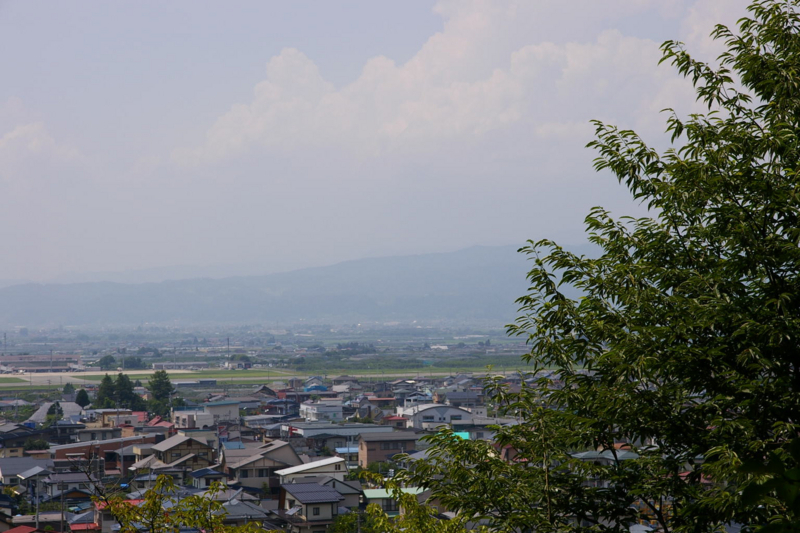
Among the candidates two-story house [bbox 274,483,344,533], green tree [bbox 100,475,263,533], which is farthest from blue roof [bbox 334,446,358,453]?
green tree [bbox 100,475,263,533]

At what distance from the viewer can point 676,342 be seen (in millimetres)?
3582

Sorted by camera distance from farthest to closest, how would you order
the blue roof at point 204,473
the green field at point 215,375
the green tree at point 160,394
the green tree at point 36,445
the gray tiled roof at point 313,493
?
the green field at point 215,375
the green tree at point 160,394
the green tree at point 36,445
the blue roof at point 204,473
the gray tiled roof at point 313,493

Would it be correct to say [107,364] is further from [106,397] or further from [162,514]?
[162,514]

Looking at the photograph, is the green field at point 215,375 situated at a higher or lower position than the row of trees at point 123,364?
lower

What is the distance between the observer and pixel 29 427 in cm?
2703

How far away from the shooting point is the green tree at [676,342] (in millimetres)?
3271

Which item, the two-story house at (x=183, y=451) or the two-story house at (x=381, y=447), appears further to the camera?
→ the two-story house at (x=381, y=447)

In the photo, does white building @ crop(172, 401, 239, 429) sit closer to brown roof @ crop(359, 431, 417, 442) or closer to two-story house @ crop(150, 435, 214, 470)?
two-story house @ crop(150, 435, 214, 470)

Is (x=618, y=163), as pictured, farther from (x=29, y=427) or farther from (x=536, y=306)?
(x=29, y=427)

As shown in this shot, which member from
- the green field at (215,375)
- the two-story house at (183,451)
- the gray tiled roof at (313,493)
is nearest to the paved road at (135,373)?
the green field at (215,375)

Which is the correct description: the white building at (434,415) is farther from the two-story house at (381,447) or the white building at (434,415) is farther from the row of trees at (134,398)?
the row of trees at (134,398)

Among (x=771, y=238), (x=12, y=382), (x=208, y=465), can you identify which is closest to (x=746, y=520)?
(x=771, y=238)

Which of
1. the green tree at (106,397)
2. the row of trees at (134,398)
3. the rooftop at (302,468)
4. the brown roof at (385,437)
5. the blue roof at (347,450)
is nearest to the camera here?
the rooftop at (302,468)

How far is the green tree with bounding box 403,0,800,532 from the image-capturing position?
3271mm
